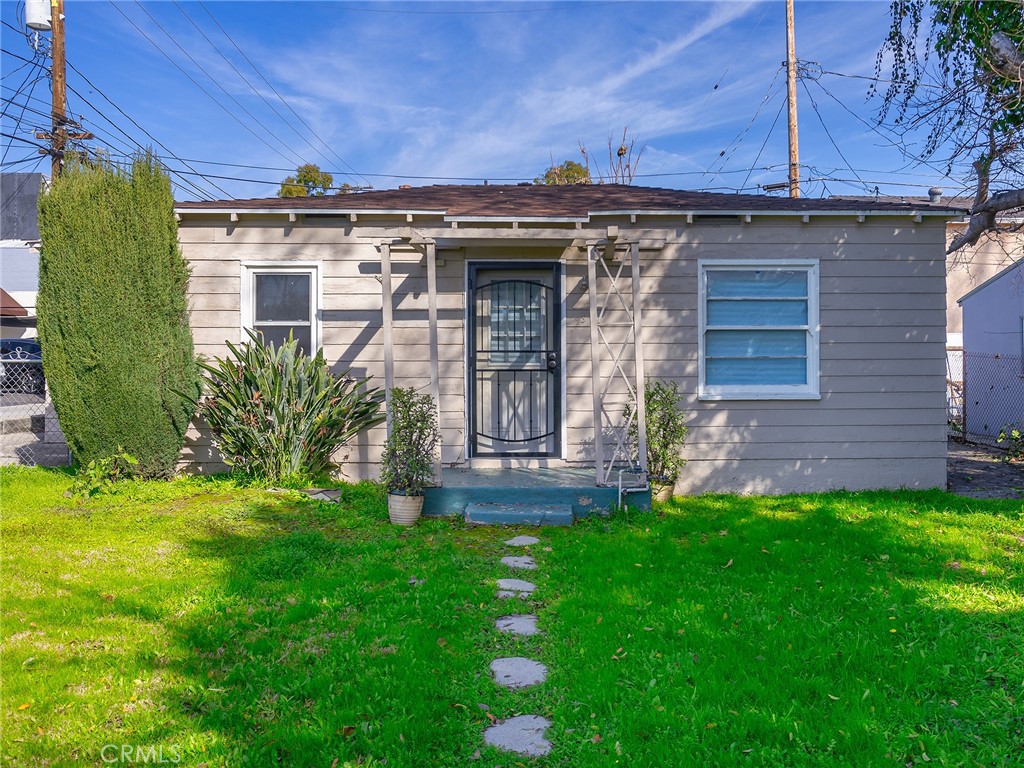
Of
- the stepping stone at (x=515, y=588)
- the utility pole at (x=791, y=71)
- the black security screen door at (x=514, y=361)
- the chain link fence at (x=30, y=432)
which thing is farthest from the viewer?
the utility pole at (x=791, y=71)

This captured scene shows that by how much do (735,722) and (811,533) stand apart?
130 inches

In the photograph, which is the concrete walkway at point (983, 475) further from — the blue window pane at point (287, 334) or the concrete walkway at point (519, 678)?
the blue window pane at point (287, 334)

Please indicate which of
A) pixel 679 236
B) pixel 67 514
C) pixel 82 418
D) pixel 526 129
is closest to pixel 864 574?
pixel 679 236

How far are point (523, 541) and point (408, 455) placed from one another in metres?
1.33

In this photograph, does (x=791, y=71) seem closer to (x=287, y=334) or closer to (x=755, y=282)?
(x=755, y=282)

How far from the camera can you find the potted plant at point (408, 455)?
244 inches

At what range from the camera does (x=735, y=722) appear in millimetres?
2826

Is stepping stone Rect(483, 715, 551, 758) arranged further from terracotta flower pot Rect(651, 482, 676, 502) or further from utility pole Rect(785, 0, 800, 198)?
utility pole Rect(785, 0, 800, 198)

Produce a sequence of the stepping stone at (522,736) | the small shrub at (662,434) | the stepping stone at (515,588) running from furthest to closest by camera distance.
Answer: the small shrub at (662,434)
the stepping stone at (515,588)
the stepping stone at (522,736)

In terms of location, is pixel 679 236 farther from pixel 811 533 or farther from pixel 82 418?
pixel 82 418

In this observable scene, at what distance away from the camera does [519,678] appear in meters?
3.33

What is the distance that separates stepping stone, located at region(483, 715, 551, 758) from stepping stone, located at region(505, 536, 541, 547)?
2.72m

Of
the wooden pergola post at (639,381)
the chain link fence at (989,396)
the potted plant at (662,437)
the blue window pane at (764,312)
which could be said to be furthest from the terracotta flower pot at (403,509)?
the chain link fence at (989,396)
